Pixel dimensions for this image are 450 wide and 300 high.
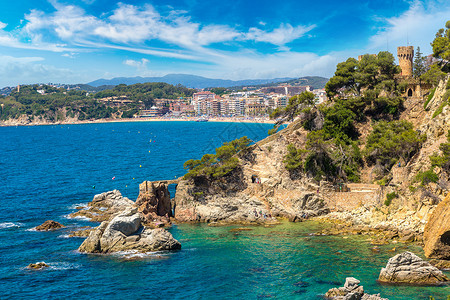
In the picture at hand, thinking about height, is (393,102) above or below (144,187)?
above

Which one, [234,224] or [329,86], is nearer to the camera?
[234,224]

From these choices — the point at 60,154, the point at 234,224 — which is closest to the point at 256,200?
the point at 234,224

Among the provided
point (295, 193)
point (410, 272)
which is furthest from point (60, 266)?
point (410, 272)

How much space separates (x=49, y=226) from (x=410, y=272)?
115ft

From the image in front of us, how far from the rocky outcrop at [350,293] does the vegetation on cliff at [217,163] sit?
929 inches

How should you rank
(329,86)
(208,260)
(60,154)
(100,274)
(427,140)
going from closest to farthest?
(100,274), (208,260), (427,140), (329,86), (60,154)

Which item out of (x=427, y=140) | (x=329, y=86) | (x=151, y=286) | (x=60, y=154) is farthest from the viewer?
(x=60, y=154)

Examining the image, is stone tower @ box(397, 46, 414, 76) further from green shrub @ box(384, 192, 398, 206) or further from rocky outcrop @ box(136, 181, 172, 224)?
rocky outcrop @ box(136, 181, 172, 224)

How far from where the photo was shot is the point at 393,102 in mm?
55375

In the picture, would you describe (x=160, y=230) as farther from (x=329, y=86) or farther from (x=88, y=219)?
(x=329, y=86)

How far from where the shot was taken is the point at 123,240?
37.8 meters

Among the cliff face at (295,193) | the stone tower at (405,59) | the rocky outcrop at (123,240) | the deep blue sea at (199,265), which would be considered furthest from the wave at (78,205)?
the stone tower at (405,59)

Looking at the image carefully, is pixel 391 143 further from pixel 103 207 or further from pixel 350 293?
pixel 103 207

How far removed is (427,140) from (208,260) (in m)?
27.5
